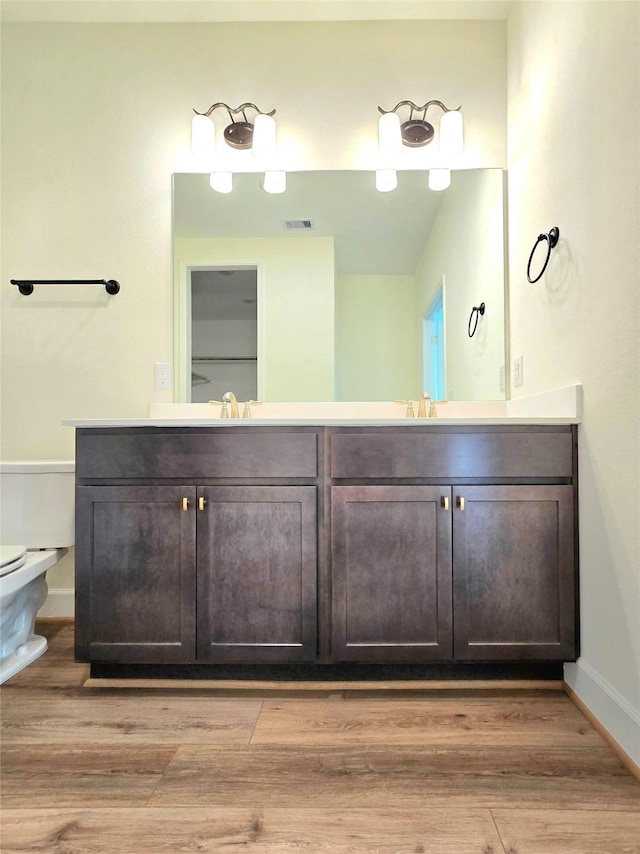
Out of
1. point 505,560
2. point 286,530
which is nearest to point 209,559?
point 286,530

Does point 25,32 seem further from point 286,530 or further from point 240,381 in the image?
point 286,530

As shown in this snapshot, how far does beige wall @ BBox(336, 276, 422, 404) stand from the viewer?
2.07 m

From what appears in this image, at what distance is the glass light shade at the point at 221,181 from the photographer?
206cm

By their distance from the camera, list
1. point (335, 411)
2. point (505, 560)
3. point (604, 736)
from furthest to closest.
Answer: point (335, 411) → point (505, 560) → point (604, 736)

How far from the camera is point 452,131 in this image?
199cm

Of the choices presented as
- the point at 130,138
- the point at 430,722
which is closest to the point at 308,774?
the point at 430,722

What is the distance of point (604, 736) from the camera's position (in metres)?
1.26

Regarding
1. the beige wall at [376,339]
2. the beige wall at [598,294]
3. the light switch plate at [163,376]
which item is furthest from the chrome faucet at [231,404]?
the beige wall at [598,294]

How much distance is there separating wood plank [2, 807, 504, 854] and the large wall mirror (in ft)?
4.66

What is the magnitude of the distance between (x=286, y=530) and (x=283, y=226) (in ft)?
4.43

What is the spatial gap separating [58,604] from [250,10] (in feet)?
8.81

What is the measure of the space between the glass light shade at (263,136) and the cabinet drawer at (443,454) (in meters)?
1.31

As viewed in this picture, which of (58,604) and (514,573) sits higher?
(514,573)

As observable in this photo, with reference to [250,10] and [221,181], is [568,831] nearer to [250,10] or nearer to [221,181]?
[221,181]
